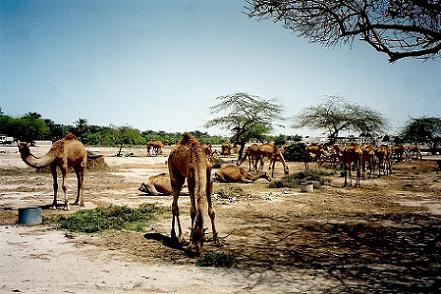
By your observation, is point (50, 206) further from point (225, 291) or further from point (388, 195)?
point (388, 195)

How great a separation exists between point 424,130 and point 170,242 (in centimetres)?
6409

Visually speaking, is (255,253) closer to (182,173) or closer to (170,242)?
(170,242)

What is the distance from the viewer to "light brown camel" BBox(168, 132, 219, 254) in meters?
6.76

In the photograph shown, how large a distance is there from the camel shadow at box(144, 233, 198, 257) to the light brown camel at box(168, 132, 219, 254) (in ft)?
0.40

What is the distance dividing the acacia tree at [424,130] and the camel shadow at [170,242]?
6220 centimetres

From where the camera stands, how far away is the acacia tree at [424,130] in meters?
60.8

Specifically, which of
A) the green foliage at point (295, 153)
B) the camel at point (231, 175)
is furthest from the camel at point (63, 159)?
the green foliage at point (295, 153)

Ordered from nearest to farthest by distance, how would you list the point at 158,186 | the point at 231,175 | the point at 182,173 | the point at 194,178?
the point at 194,178 → the point at 182,173 → the point at 158,186 → the point at 231,175

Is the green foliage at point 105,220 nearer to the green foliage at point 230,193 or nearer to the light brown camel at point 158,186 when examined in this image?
the light brown camel at point 158,186

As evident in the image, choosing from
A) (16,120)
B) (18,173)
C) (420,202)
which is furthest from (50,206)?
(16,120)

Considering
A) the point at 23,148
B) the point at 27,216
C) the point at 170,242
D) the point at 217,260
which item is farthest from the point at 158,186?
the point at 217,260

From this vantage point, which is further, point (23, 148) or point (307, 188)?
point (307, 188)

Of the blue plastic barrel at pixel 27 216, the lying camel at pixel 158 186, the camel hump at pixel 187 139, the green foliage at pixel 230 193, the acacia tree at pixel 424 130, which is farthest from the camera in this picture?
the acacia tree at pixel 424 130

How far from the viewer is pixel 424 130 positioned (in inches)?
2421
